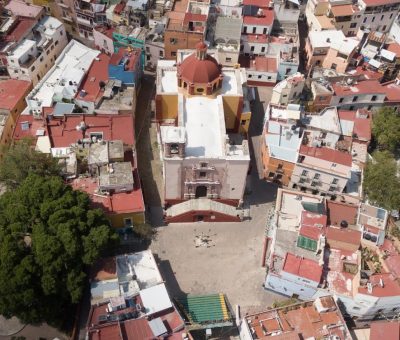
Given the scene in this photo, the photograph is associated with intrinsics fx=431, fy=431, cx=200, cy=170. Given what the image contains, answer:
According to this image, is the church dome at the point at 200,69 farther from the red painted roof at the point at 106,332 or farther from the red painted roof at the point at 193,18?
the red painted roof at the point at 106,332

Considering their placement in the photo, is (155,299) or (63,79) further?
(63,79)

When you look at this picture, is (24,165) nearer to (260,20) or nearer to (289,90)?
(289,90)

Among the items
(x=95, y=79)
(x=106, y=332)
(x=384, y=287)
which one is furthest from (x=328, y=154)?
(x=95, y=79)

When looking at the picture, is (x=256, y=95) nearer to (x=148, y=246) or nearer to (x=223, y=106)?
(x=223, y=106)

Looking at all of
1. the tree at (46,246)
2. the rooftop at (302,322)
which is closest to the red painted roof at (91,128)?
the tree at (46,246)

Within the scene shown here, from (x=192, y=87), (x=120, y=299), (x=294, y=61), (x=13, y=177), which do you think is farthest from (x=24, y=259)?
(x=294, y=61)
